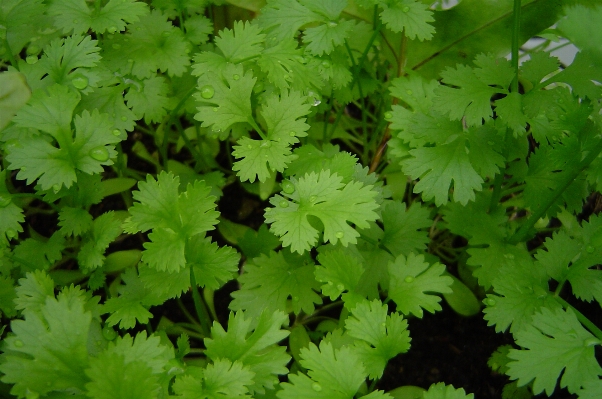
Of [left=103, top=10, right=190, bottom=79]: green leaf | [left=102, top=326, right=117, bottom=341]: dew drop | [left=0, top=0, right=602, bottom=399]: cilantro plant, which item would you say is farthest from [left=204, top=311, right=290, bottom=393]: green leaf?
[left=103, top=10, right=190, bottom=79]: green leaf

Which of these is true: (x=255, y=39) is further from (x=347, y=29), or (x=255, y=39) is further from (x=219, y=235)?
(x=219, y=235)

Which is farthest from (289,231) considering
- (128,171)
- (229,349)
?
(128,171)

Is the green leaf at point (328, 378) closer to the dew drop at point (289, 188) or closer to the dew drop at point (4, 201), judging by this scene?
the dew drop at point (289, 188)

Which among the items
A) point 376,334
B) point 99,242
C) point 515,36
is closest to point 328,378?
point 376,334

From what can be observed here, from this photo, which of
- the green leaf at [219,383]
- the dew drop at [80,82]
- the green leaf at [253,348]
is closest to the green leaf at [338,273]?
the green leaf at [253,348]

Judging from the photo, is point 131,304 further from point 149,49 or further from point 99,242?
point 149,49
